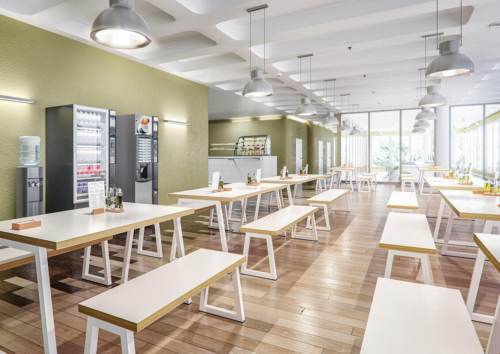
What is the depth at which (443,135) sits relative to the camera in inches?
426

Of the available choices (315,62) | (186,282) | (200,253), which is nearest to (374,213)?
(315,62)

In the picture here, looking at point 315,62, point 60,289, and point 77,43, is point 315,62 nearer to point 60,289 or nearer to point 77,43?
point 77,43

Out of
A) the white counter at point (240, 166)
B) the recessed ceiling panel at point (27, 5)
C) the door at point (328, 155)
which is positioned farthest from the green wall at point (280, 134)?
the recessed ceiling panel at point (27, 5)

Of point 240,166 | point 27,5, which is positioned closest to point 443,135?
point 240,166

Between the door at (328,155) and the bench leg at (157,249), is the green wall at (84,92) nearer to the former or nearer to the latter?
the bench leg at (157,249)

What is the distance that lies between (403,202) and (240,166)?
7.23 meters

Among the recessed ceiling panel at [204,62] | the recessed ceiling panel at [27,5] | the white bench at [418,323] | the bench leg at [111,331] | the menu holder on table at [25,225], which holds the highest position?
the recessed ceiling panel at [204,62]

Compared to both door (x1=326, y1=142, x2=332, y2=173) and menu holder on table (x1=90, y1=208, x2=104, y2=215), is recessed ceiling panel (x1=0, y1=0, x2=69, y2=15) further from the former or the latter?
door (x1=326, y1=142, x2=332, y2=173)

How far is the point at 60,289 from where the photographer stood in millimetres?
2734

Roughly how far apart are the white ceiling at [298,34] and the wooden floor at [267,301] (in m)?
3.07

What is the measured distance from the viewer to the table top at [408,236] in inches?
93.8

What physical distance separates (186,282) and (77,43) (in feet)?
15.9

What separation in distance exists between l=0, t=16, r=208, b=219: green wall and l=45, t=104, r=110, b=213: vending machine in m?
0.24

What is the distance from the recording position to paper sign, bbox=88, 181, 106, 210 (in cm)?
242
